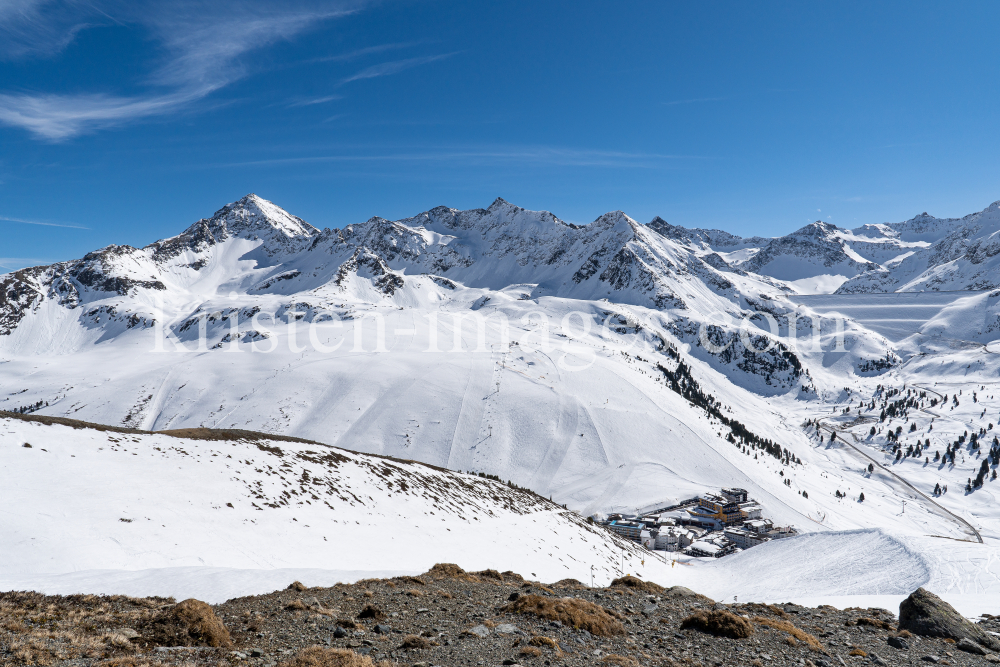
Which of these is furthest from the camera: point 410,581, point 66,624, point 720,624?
point 410,581

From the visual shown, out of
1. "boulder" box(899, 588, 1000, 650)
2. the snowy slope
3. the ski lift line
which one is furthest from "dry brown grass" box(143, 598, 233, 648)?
the ski lift line

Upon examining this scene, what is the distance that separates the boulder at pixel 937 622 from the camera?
16359mm

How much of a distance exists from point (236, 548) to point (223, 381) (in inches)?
4708

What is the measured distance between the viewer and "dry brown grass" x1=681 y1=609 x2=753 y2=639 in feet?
48.0

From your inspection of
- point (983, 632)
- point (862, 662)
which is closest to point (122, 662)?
point (862, 662)

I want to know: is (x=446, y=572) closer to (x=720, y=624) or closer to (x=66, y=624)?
(x=720, y=624)

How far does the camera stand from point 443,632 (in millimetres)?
13250

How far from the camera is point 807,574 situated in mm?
38875

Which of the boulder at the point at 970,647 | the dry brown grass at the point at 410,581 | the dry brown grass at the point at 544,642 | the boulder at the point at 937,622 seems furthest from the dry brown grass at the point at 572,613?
the boulder at the point at 970,647

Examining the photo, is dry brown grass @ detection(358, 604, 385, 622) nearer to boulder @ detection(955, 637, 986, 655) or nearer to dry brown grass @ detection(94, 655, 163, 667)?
dry brown grass @ detection(94, 655, 163, 667)

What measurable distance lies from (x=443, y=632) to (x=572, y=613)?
3.99m

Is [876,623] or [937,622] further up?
[937,622]

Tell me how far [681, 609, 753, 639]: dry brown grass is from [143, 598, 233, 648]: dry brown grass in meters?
13.3

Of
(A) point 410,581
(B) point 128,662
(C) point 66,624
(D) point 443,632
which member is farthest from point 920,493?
(C) point 66,624
